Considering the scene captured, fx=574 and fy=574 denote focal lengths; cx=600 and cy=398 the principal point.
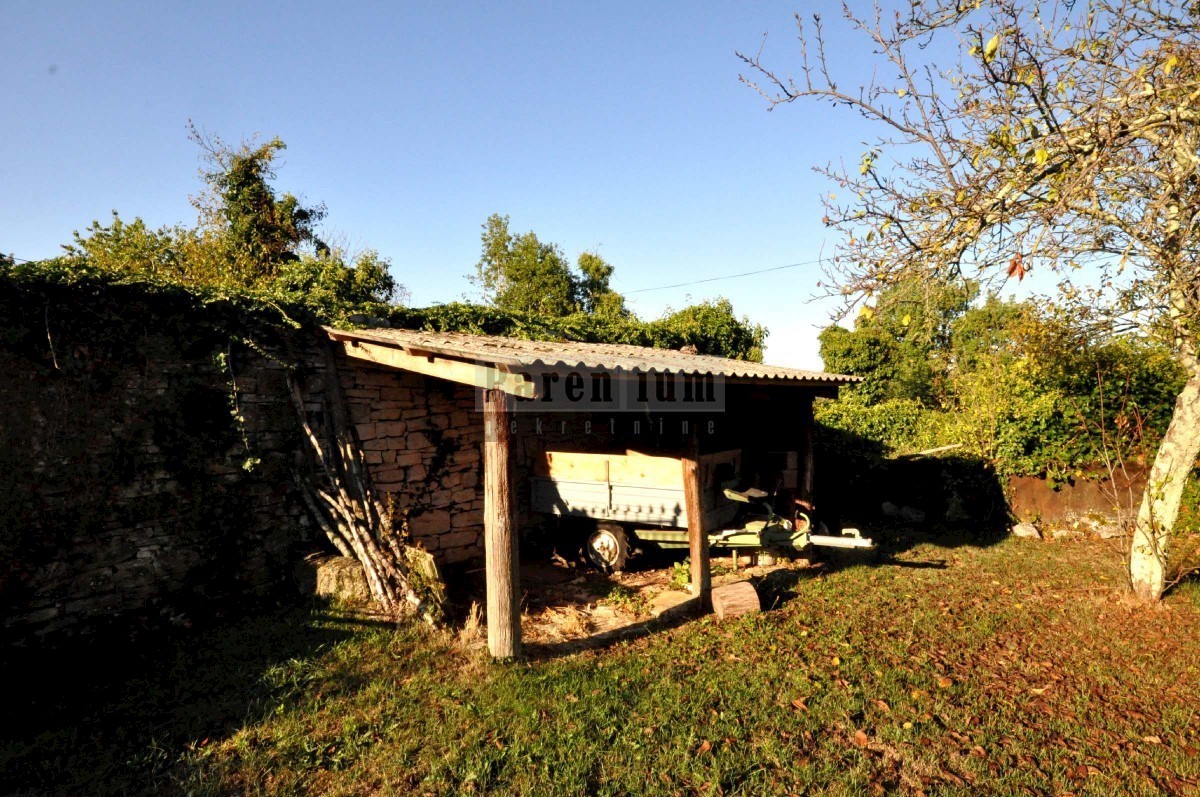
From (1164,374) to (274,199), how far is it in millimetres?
20435

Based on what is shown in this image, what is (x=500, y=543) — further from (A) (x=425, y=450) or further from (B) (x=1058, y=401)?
(B) (x=1058, y=401)

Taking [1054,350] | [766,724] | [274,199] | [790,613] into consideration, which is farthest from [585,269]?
[766,724]

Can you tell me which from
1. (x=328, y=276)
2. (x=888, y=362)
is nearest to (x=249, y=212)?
(x=328, y=276)

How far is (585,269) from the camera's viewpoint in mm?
29922

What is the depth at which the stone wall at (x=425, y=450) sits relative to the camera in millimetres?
6719

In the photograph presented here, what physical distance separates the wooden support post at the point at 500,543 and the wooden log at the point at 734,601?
219 centimetres

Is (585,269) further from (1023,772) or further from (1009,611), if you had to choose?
(1023,772)

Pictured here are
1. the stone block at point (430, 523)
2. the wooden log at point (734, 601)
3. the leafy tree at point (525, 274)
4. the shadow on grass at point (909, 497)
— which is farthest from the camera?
the leafy tree at point (525, 274)

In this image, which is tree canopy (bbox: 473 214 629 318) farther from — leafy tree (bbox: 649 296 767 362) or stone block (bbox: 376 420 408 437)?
stone block (bbox: 376 420 408 437)

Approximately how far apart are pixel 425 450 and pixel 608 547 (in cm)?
264

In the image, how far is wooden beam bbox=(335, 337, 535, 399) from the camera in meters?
4.38

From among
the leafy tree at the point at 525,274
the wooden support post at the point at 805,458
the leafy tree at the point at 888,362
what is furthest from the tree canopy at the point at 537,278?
the wooden support post at the point at 805,458

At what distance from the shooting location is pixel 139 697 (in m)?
4.14

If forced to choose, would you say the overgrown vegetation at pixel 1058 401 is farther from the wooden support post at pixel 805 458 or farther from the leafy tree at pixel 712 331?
the leafy tree at pixel 712 331
